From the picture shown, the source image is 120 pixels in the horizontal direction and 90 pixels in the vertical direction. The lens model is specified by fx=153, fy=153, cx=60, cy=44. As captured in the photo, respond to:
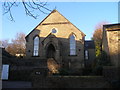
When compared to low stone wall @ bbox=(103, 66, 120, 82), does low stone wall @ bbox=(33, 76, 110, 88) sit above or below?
below

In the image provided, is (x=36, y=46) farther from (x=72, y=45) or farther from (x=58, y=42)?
(x=72, y=45)

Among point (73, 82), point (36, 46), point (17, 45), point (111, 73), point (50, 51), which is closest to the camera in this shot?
point (73, 82)

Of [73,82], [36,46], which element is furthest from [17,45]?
[73,82]

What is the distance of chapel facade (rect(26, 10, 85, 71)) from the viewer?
3059cm

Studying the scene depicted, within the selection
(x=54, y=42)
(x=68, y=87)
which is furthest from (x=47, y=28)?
(x=68, y=87)

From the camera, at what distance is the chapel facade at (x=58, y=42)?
100 feet

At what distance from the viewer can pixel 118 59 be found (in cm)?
1675

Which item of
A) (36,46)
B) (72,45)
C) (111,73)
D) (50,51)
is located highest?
(72,45)

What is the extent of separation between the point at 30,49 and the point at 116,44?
795 inches

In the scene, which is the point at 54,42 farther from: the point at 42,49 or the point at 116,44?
the point at 116,44

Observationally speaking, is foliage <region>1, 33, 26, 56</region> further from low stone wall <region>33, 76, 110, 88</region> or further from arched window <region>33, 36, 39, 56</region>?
low stone wall <region>33, 76, 110, 88</region>

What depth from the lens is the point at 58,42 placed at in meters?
30.4

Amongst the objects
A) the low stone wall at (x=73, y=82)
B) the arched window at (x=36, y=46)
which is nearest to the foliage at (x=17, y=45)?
the arched window at (x=36, y=46)

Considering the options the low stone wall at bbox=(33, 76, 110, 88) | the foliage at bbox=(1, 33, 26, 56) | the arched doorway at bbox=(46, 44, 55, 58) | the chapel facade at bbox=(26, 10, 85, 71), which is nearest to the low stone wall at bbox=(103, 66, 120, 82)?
the low stone wall at bbox=(33, 76, 110, 88)
